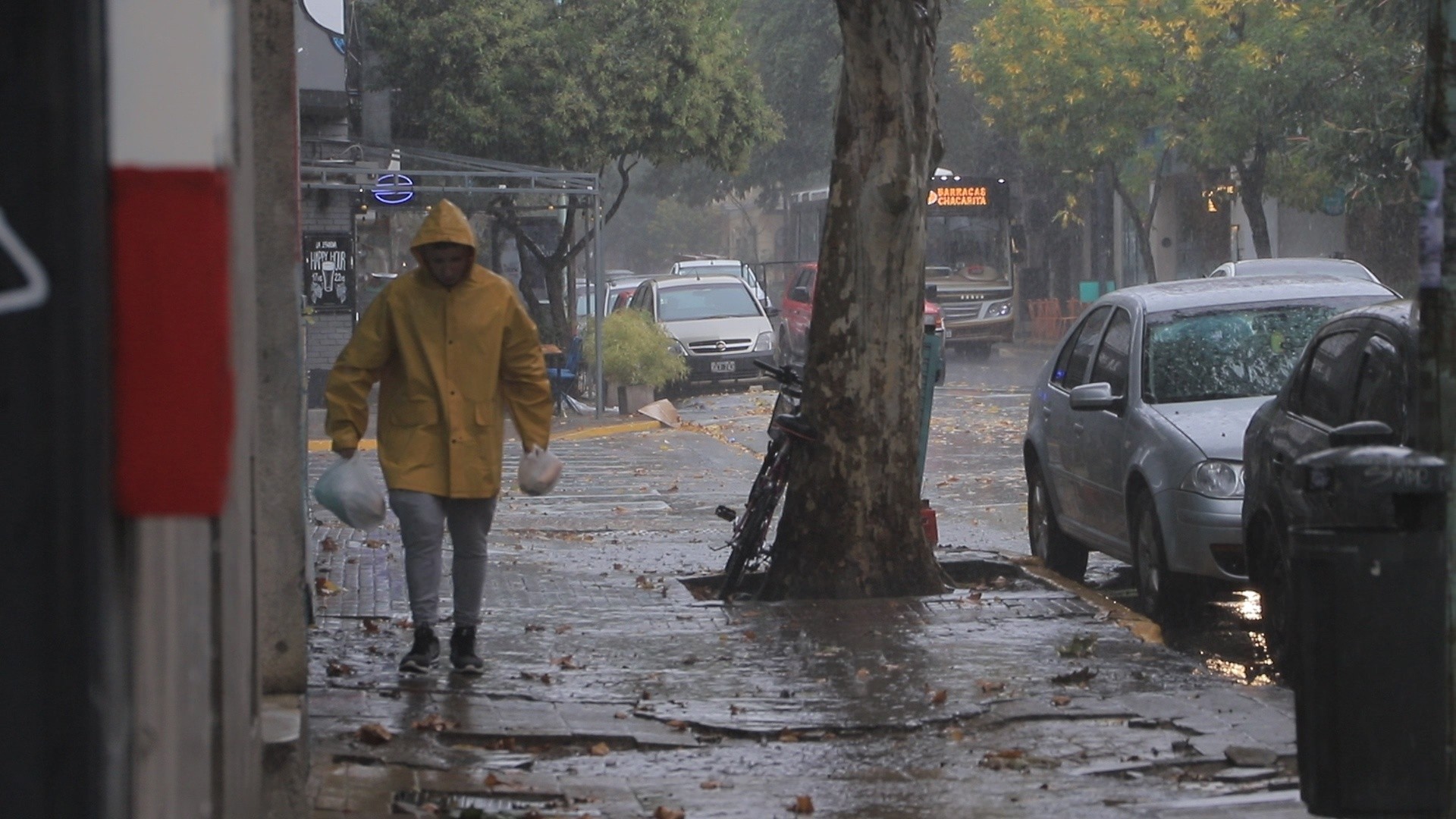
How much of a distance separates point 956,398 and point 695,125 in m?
7.81

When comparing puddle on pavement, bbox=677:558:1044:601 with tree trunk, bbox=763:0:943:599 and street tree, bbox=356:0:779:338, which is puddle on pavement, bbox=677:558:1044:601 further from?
street tree, bbox=356:0:779:338

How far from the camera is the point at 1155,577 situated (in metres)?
8.97

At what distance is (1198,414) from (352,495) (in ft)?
14.0

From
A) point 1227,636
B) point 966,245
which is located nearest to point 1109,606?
point 1227,636

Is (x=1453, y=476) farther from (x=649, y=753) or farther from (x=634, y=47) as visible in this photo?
(x=634, y=47)

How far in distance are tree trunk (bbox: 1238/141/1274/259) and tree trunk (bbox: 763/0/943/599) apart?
25032mm

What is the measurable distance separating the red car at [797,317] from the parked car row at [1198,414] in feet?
61.3

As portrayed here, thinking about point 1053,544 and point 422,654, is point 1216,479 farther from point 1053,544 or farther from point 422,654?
point 422,654

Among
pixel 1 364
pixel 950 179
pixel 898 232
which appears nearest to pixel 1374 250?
pixel 950 179

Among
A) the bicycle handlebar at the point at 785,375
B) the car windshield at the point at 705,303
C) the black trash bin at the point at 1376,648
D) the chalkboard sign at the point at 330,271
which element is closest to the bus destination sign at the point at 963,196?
the car windshield at the point at 705,303

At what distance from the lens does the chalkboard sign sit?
935 inches

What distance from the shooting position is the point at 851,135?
9242 millimetres

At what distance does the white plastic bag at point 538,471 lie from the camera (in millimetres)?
7176

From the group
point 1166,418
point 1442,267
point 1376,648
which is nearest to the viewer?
point 1442,267
